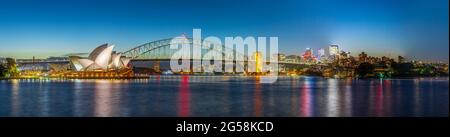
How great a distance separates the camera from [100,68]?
4519cm

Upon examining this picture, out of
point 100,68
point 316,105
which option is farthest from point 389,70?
point 316,105

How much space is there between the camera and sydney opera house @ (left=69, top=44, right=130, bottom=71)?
4247 cm

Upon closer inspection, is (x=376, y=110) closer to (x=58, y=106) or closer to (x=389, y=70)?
(x=58, y=106)

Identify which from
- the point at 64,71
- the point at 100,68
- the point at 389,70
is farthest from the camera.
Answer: the point at 389,70

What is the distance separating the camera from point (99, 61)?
43.6 metres

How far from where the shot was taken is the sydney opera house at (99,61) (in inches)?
1672
